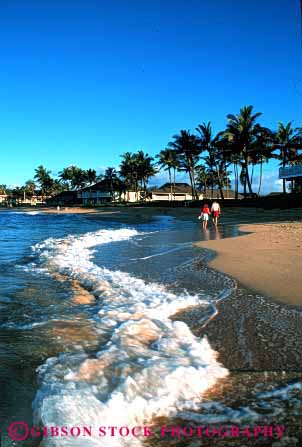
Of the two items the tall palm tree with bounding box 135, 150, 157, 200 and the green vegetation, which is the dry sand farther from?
the tall palm tree with bounding box 135, 150, 157, 200

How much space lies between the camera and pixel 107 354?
12.4ft

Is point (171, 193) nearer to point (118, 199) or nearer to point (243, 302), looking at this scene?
point (118, 199)

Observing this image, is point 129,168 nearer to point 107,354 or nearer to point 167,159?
point 167,159

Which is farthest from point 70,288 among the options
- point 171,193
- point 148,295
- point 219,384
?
point 171,193

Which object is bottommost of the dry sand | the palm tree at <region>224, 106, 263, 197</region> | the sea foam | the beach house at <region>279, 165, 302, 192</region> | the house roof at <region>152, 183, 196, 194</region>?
the sea foam

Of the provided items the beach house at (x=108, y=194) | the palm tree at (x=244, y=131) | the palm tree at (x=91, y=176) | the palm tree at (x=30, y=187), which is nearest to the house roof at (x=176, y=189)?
the beach house at (x=108, y=194)

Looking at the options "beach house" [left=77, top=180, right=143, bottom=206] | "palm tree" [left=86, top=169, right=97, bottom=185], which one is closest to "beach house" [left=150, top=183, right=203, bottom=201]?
"beach house" [left=77, top=180, right=143, bottom=206]

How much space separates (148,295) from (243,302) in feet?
5.04

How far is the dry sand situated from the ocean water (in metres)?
0.67

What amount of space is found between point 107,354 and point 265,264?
18.5ft

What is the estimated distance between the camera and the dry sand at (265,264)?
6.27 meters

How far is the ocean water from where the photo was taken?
2.77 meters

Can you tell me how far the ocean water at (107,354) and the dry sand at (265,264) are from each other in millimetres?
668

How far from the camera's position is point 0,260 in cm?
1054
